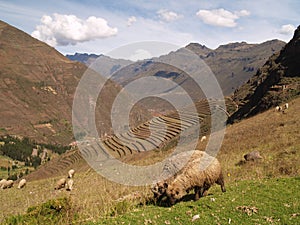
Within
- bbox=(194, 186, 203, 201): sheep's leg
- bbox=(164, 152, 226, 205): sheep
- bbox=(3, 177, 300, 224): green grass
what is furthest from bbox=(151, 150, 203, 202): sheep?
bbox=(194, 186, 203, 201): sheep's leg

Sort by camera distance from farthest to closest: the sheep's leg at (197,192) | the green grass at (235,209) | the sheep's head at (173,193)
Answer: the sheep's leg at (197,192), the sheep's head at (173,193), the green grass at (235,209)

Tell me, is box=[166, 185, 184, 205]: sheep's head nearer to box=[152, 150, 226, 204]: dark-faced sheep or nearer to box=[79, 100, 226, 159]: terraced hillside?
box=[152, 150, 226, 204]: dark-faced sheep

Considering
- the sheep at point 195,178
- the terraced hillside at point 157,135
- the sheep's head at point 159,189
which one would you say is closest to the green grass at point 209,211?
the sheep at point 195,178

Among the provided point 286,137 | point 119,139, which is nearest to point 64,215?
point 286,137

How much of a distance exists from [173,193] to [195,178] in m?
1.04

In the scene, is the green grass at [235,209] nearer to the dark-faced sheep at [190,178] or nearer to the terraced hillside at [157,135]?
the dark-faced sheep at [190,178]

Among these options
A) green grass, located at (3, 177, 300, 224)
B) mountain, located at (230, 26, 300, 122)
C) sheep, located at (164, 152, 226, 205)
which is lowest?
green grass, located at (3, 177, 300, 224)

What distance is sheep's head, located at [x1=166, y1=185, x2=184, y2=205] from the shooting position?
10.5 m

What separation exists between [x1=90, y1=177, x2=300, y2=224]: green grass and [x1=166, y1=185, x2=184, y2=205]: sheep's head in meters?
0.26

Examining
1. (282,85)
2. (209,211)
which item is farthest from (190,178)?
(282,85)

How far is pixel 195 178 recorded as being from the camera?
422 inches

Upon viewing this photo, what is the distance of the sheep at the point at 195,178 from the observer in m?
10.5

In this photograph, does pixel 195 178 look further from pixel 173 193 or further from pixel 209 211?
pixel 209 211

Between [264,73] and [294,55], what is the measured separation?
16.2m
